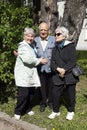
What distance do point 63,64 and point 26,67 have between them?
0.68 metres

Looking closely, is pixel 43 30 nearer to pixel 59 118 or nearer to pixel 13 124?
pixel 59 118

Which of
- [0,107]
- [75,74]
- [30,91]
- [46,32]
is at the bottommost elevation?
[0,107]

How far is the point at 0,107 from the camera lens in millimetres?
8094

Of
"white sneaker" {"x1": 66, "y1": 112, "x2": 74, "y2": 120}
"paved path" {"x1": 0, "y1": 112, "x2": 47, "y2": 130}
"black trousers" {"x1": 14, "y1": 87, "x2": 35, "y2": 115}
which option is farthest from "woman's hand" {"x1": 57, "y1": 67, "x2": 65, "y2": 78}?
"paved path" {"x1": 0, "y1": 112, "x2": 47, "y2": 130}

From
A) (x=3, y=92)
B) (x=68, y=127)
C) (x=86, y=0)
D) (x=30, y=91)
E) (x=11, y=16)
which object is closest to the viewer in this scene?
(x=68, y=127)

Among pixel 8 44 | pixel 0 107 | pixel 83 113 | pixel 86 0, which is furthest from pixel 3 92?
pixel 86 0

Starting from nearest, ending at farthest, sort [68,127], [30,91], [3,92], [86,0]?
1. [68,127]
2. [30,91]
3. [3,92]
4. [86,0]

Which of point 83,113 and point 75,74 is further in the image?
point 83,113

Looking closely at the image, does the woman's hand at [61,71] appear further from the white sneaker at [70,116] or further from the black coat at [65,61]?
the white sneaker at [70,116]

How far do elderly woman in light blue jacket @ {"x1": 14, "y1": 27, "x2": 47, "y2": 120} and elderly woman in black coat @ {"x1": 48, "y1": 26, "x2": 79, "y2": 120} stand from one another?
10.4 inches

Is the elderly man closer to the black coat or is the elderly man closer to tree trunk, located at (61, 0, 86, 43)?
the black coat

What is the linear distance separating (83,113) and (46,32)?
1787 mm

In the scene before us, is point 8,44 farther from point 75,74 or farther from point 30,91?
point 75,74

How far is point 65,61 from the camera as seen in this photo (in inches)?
273
